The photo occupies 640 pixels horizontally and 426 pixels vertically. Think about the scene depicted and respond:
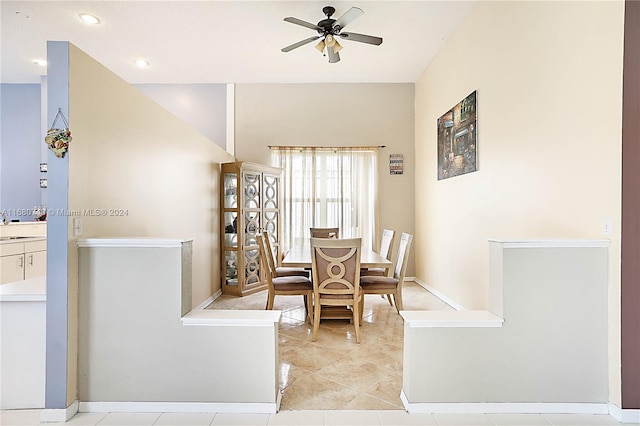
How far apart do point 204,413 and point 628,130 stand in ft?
9.03

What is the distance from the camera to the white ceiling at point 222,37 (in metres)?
3.53

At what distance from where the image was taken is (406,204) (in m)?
5.83

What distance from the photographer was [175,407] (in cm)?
204

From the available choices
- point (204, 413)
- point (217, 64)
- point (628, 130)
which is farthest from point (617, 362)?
point (217, 64)

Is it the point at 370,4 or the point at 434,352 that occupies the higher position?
the point at 370,4

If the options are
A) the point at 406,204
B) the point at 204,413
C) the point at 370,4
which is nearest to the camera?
the point at 204,413

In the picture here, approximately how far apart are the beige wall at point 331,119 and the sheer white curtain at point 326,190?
0.51ft

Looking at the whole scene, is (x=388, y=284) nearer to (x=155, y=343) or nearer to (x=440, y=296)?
(x=440, y=296)

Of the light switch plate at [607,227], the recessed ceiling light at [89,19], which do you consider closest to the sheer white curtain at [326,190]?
the recessed ceiling light at [89,19]

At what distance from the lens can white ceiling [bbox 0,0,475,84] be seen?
353cm

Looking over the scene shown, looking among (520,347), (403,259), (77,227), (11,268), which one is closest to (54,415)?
(77,227)

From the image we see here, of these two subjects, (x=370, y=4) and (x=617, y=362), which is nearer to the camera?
(x=617, y=362)

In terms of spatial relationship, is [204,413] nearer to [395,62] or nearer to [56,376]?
[56,376]

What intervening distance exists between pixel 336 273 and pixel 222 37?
9.97 feet
